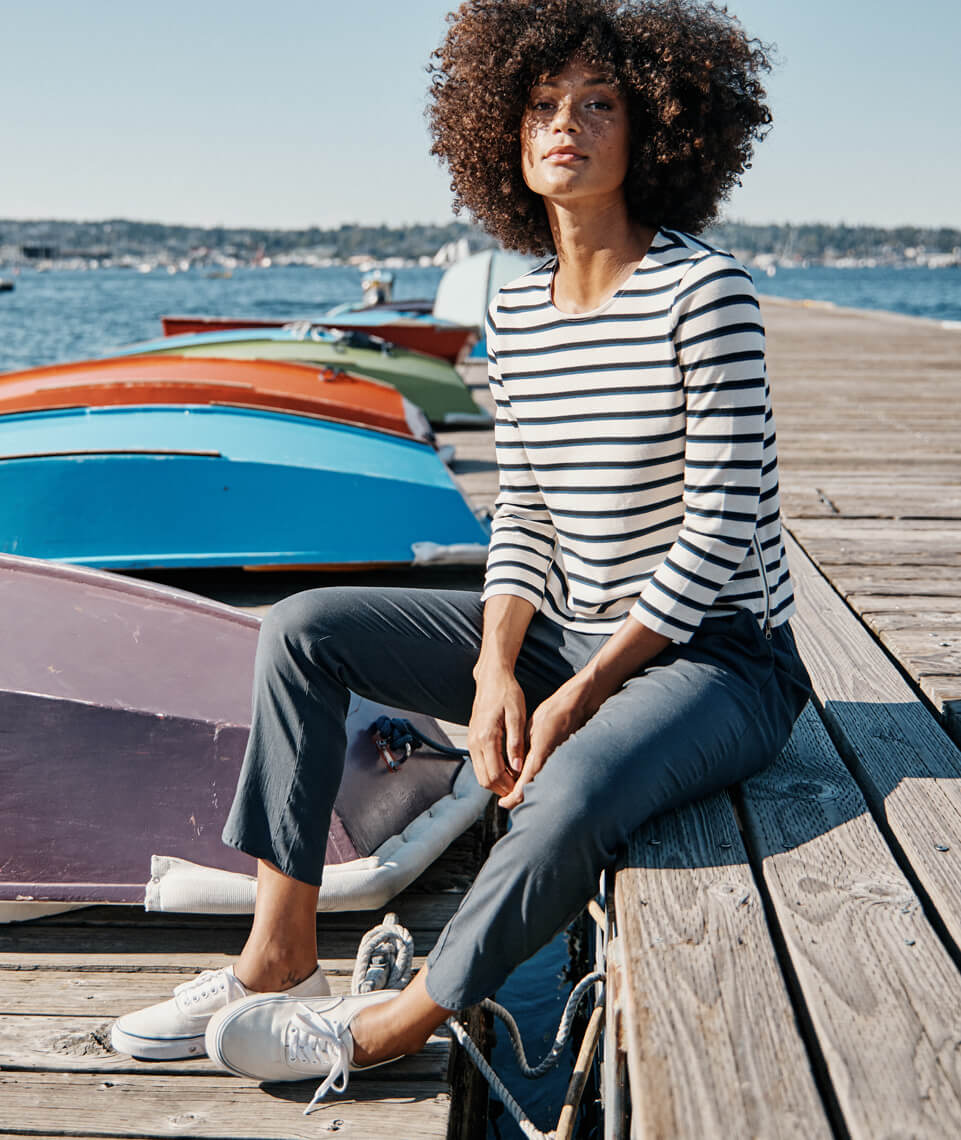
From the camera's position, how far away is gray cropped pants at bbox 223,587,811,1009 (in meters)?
1.75

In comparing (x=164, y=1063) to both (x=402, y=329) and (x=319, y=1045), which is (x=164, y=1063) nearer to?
(x=319, y=1045)

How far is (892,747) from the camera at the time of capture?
243 centimetres

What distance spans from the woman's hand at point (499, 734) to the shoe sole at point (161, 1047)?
2.24 feet

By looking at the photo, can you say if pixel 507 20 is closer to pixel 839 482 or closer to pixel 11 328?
pixel 839 482

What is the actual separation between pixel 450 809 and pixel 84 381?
15.0ft

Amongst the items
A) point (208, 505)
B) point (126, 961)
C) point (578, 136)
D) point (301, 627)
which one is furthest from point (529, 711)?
point (208, 505)

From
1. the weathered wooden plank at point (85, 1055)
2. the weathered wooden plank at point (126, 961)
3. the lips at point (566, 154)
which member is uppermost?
the lips at point (566, 154)

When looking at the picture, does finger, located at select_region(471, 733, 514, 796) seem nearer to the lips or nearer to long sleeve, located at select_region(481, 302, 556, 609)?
long sleeve, located at select_region(481, 302, 556, 609)

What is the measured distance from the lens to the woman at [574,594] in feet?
6.15

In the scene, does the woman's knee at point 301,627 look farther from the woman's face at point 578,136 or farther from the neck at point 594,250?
→ the woman's face at point 578,136

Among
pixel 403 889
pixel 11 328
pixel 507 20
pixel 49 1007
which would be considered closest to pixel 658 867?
pixel 403 889

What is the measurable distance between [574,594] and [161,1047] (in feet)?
3.63

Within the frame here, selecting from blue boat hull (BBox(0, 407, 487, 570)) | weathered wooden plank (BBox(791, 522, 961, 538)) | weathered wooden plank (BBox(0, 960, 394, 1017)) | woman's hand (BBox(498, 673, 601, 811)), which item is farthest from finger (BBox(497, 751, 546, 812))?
blue boat hull (BBox(0, 407, 487, 570))

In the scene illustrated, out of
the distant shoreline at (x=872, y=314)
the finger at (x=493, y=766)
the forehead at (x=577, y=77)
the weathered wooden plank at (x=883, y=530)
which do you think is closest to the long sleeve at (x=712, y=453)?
the finger at (x=493, y=766)
